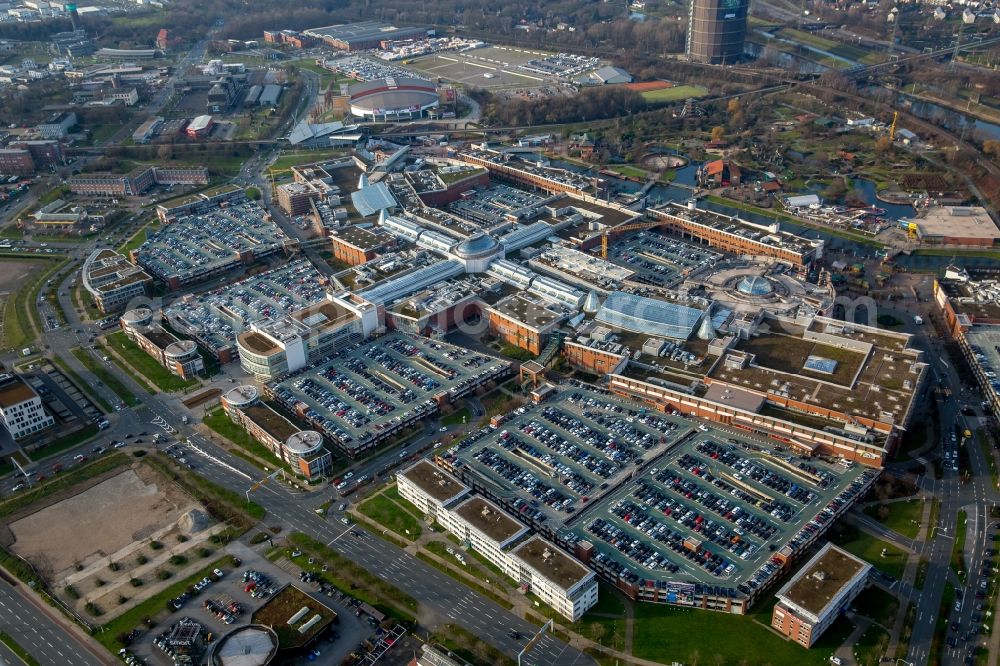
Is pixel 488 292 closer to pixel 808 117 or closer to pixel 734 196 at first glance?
pixel 734 196

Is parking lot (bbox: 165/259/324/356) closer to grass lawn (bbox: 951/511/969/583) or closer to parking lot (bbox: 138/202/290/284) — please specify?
parking lot (bbox: 138/202/290/284)

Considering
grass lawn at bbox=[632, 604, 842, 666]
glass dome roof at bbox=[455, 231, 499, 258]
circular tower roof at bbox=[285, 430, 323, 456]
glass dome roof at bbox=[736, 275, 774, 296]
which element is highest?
glass dome roof at bbox=[455, 231, 499, 258]

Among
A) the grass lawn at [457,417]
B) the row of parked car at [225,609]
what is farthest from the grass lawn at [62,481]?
the grass lawn at [457,417]

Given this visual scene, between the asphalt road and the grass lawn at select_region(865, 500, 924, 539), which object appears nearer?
the asphalt road

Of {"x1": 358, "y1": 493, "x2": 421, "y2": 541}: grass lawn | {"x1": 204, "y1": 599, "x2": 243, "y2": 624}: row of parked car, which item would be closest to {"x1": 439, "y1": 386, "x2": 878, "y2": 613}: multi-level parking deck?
{"x1": 358, "y1": 493, "x2": 421, "y2": 541}: grass lawn

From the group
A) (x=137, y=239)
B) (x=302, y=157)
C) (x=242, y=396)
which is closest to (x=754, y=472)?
(x=242, y=396)

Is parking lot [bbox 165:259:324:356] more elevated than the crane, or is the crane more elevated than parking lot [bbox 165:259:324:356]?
the crane

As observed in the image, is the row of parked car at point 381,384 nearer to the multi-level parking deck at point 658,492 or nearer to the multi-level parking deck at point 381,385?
the multi-level parking deck at point 381,385
